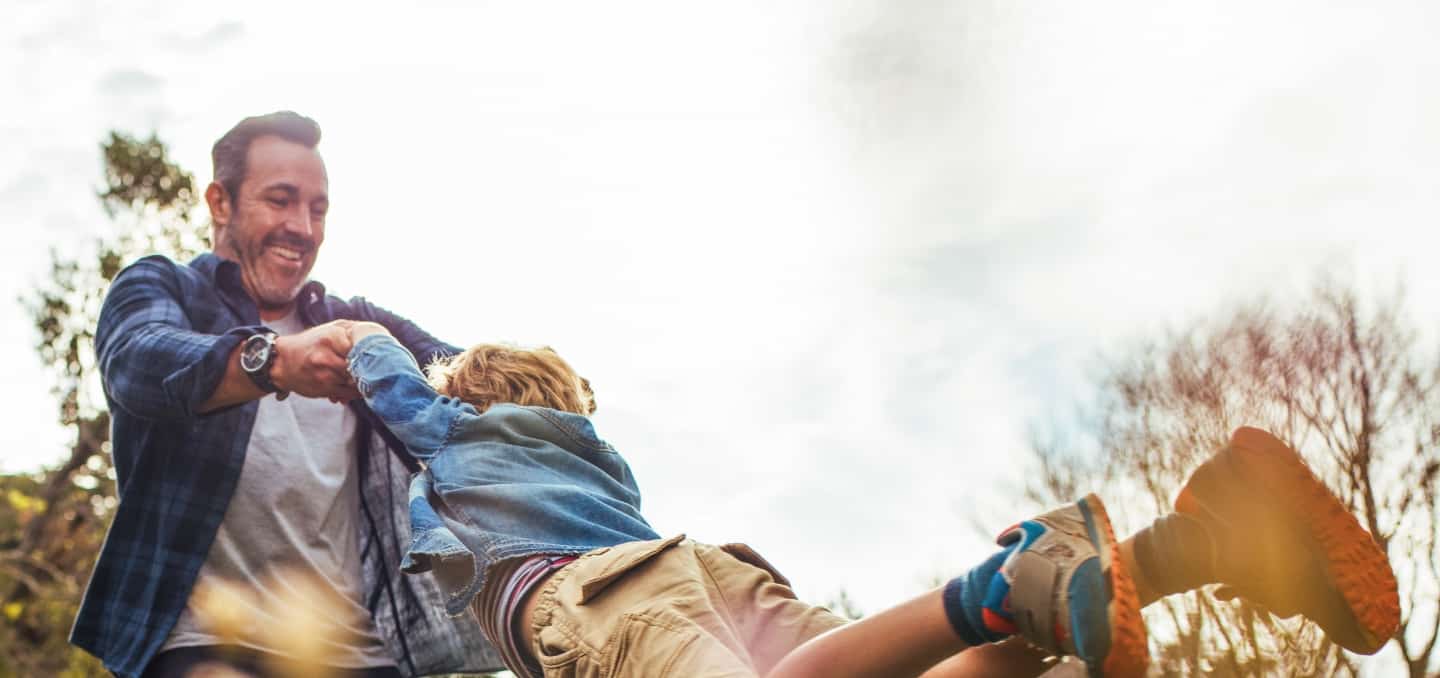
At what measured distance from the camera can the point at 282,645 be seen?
2893 millimetres

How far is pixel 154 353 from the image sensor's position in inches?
109

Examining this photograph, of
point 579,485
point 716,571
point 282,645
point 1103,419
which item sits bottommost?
point 282,645

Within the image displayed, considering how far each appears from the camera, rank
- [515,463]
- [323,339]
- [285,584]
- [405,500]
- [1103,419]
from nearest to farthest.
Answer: [515,463]
[323,339]
[285,584]
[405,500]
[1103,419]

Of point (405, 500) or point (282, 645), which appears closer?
point (282, 645)

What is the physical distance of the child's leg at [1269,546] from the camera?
2.08 metres

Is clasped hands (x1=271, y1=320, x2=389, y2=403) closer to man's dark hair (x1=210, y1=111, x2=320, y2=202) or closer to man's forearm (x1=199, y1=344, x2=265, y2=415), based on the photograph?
man's forearm (x1=199, y1=344, x2=265, y2=415)

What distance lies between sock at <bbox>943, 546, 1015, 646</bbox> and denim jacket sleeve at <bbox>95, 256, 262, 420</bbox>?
1744 mm

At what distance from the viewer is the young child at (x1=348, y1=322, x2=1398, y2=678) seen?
1.88 m

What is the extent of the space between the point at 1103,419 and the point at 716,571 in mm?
7432

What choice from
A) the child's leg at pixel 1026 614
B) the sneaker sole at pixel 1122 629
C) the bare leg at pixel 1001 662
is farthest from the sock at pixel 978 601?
the bare leg at pixel 1001 662

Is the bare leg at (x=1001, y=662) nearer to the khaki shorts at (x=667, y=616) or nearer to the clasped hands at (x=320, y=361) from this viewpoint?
the khaki shorts at (x=667, y=616)

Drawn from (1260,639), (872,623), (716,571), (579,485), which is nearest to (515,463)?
(579,485)

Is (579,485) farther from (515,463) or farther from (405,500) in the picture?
(405,500)

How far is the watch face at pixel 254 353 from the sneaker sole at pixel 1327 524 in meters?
1.98
